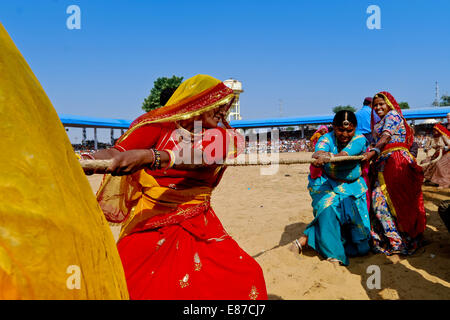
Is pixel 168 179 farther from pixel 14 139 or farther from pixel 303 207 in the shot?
pixel 303 207

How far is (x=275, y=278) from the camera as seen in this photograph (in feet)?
11.2

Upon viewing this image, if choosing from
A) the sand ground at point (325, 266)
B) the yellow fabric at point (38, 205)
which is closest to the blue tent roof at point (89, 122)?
the sand ground at point (325, 266)

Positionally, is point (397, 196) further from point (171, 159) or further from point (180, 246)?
point (171, 159)

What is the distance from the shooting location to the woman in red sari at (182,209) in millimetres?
1700

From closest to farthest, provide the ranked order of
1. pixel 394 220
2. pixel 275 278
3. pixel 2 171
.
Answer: pixel 2 171, pixel 275 278, pixel 394 220

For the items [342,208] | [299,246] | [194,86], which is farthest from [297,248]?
[194,86]

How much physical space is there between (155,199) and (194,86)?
0.81m

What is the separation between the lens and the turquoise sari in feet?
12.6

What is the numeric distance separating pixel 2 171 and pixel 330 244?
3783 millimetres

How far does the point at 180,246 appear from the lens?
6.08ft

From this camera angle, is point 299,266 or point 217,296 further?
point 299,266

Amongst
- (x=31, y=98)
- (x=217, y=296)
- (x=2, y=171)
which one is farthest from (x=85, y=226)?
(x=217, y=296)

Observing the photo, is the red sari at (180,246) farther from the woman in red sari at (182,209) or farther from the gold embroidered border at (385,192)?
the gold embroidered border at (385,192)

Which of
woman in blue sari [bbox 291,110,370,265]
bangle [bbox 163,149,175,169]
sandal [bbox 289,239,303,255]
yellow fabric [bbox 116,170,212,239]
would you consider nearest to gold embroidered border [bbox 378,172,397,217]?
woman in blue sari [bbox 291,110,370,265]
